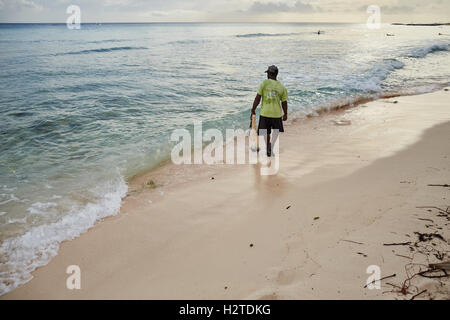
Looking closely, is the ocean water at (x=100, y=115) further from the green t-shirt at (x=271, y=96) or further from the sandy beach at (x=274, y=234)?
the green t-shirt at (x=271, y=96)

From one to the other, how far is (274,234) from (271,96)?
3.26 m

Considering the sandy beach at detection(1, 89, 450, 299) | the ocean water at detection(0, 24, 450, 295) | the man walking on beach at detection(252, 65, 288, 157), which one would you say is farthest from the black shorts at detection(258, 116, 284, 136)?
the ocean water at detection(0, 24, 450, 295)

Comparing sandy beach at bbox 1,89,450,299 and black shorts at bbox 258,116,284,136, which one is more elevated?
black shorts at bbox 258,116,284,136

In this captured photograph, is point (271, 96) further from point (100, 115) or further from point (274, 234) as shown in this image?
point (100, 115)

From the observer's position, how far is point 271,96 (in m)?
5.79

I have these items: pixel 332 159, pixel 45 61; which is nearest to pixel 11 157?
pixel 332 159

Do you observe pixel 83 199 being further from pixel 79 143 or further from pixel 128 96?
pixel 128 96

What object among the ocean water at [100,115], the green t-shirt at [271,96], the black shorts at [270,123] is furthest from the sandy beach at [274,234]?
the green t-shirt at [271,96]

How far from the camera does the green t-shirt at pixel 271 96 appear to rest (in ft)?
18.7

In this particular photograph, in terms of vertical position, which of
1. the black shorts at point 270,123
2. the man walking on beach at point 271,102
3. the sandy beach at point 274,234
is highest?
the man walking on beach at point 271,102

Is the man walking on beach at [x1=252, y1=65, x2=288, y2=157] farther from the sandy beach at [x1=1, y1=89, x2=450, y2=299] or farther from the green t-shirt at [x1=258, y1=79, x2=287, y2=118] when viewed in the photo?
the sandy beach at [x1=1, y1=89, x2=450, y2=299]

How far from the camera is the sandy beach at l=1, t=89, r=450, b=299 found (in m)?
2.73

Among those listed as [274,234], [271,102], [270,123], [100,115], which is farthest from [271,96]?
[100,115]

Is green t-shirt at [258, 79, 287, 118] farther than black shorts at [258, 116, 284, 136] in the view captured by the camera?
No
